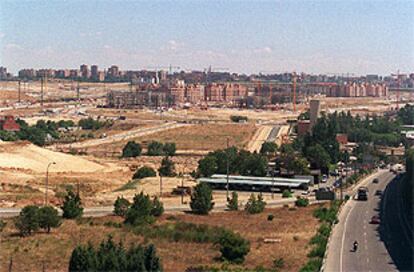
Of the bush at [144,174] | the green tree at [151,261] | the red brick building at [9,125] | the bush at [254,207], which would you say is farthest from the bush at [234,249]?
the red brick building at [9,125]

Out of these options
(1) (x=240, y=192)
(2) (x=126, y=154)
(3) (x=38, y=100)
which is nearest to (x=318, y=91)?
(3) (x=38, y=100)

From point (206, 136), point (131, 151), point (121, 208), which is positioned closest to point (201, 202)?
point (121, 208)

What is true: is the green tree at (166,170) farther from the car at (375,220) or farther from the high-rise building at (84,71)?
the high-rise building at (84,71)

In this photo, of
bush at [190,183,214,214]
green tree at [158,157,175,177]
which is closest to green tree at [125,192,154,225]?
bush at [190,183,214,214]

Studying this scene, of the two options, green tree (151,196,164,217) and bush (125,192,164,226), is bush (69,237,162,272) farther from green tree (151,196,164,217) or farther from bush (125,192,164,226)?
green tree (151,196,164,217)

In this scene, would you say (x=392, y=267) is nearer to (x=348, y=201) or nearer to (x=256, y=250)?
(x=256, y=250)
